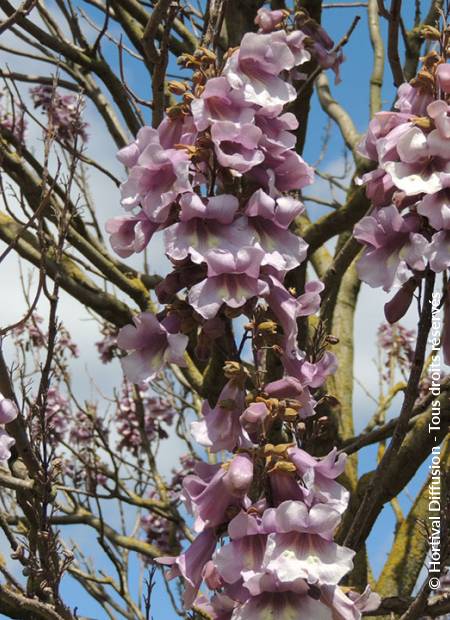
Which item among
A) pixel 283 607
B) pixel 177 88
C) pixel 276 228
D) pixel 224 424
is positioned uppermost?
pixel 177 88

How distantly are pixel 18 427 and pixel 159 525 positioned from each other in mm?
3916

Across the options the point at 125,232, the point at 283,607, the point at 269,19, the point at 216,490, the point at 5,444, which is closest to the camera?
the point at 283,607

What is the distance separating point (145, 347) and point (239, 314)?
22 centimetres

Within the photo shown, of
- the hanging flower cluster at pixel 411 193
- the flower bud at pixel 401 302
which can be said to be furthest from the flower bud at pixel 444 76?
the flower bud at pixel 401 302

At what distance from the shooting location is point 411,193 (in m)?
1.50

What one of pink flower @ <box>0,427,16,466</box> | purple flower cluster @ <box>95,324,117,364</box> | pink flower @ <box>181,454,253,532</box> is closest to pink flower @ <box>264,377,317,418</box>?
pink flower @ <box>181,454,253,532</box>

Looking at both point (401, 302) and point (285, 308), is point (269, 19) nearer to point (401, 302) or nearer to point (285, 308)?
point (401, 302)

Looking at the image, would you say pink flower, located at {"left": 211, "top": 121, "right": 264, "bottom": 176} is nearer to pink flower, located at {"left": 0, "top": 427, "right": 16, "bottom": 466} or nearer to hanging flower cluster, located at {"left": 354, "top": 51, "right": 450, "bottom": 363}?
hanging flower cluster, located at {"left": 354, "top": 51, "right": 450, "bottom": 363}

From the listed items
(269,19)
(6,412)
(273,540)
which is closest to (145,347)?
(273,540)

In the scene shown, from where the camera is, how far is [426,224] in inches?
62.3

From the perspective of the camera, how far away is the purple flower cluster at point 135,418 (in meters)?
6.08

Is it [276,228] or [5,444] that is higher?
[276,228]

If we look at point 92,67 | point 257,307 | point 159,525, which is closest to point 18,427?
point 257,307

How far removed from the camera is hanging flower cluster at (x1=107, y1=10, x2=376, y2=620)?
4.10ft
